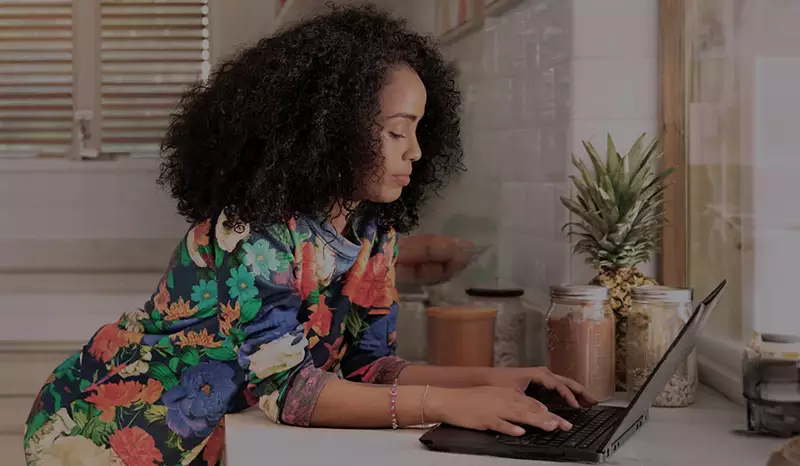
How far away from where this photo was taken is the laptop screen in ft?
3.88

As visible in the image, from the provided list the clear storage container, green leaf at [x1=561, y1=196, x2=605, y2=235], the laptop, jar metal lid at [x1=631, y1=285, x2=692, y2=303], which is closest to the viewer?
the laptop

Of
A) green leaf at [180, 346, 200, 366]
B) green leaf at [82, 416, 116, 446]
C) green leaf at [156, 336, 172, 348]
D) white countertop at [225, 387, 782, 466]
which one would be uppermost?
green leaf at [156, 336, 172, 348]

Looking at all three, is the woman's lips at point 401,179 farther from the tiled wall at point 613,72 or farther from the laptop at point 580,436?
the tiled wall at point 613,72

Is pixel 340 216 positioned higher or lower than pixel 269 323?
higher

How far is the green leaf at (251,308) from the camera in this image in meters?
1.34

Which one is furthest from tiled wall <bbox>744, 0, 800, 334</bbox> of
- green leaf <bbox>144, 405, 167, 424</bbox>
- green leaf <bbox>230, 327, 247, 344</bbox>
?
green leaf <bbox>144, 405, 167, 424</bbox>

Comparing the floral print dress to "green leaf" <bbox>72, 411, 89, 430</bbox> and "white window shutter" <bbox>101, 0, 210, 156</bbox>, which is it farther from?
"white window shutter" <bbox>101, 0, 210, 156</bbox>

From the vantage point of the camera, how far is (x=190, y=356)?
4.80ft

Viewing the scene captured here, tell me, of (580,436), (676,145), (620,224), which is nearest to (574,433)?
(580,436)

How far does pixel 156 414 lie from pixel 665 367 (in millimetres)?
686

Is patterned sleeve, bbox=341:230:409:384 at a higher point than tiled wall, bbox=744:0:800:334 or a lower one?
lower

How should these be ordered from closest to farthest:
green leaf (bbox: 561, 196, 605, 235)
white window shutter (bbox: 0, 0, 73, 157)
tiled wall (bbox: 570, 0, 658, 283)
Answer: green leaf (bbox: 561, 196, 605, 235) → tiled wall (bbox: 570, 0, 658, 283) → white window shutter (bbox: 0, 0, 73, 157)

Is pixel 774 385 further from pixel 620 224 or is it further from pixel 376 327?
pixel 376 327

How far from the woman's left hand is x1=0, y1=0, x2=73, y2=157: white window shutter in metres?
2.48
